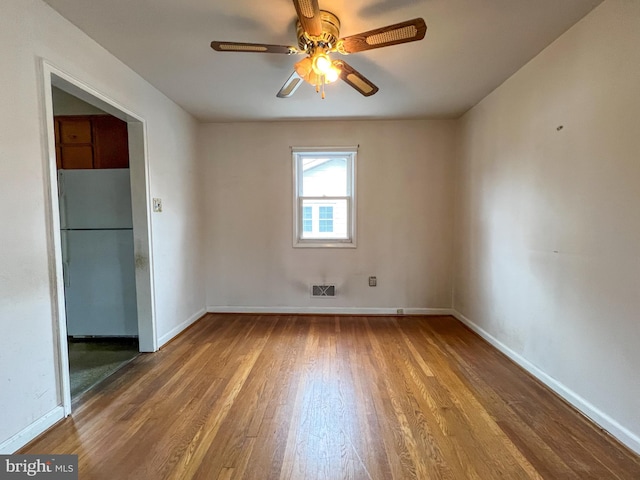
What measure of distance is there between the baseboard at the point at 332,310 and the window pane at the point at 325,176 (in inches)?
60.3

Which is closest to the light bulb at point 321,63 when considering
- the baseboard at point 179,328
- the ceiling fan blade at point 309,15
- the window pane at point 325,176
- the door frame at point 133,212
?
the ceiling fan blade at point 309,15

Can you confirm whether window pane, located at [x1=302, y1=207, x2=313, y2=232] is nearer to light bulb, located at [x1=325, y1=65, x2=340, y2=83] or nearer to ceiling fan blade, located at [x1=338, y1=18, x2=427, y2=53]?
light bulb, located at [x1=325, y1=65, x2=340, y2=83]

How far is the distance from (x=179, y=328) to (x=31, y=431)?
1.64m

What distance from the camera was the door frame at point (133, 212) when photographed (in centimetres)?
172

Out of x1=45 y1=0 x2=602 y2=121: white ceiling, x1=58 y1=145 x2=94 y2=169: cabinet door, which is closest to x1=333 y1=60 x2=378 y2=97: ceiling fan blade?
x1=45 y1=0 x2=602 y2=121: white ceiling

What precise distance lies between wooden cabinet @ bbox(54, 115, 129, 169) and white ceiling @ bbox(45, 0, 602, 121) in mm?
693

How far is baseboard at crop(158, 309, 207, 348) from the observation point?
9.50ft

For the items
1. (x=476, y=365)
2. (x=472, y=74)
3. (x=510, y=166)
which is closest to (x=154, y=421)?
(x=476, y=365)

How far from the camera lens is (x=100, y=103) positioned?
2195mm

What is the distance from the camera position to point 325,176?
3924 millimetres

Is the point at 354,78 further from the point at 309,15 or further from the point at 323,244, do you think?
the point at 323,244

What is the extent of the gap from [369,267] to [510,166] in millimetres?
1916

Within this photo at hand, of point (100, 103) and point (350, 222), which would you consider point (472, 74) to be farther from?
point (100, 103)

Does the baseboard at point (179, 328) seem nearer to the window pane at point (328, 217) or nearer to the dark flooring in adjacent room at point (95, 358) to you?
the dark flooring in adjacent room at point (95, 358)
